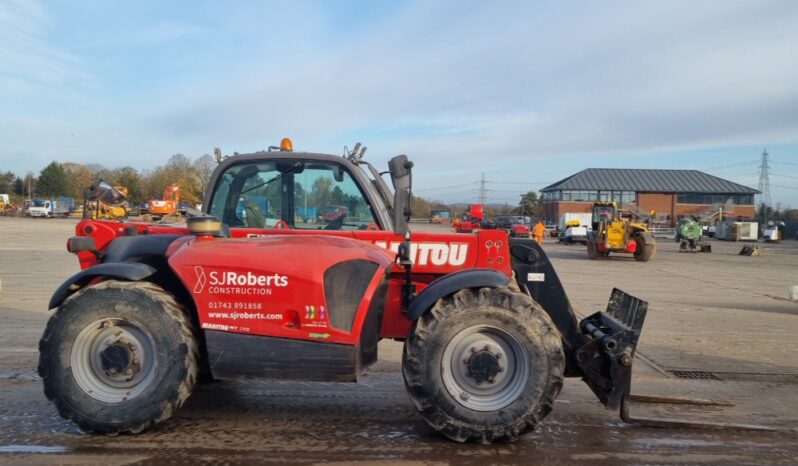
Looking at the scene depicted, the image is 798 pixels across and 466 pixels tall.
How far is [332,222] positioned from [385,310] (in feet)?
2.95

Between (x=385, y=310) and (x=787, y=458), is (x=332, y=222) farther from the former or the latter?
(x=787, y=458)

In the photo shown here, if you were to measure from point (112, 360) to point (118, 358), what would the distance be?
43 mm

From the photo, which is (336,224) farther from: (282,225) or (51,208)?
(51,208)

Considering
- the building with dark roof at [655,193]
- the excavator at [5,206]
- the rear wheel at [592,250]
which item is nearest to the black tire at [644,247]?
the rear wheel at [592,250]

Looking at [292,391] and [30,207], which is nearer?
[292,391]

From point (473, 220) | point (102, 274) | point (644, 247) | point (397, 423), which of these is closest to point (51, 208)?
point (644, 247)

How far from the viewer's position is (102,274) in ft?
13.5

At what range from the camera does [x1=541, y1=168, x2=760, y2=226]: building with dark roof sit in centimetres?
7362

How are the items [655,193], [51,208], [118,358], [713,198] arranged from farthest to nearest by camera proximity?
[713,198]
[655,193]
[51,208]
[118,358]

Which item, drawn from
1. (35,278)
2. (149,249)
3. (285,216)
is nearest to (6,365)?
(149,249)

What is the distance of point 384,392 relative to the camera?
5.36 meters

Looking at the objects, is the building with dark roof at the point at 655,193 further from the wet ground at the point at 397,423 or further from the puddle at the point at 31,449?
the puddle at the point at 31,449

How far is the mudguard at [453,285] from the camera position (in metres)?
4.02

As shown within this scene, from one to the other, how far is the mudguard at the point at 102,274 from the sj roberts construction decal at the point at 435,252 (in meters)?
1.73
